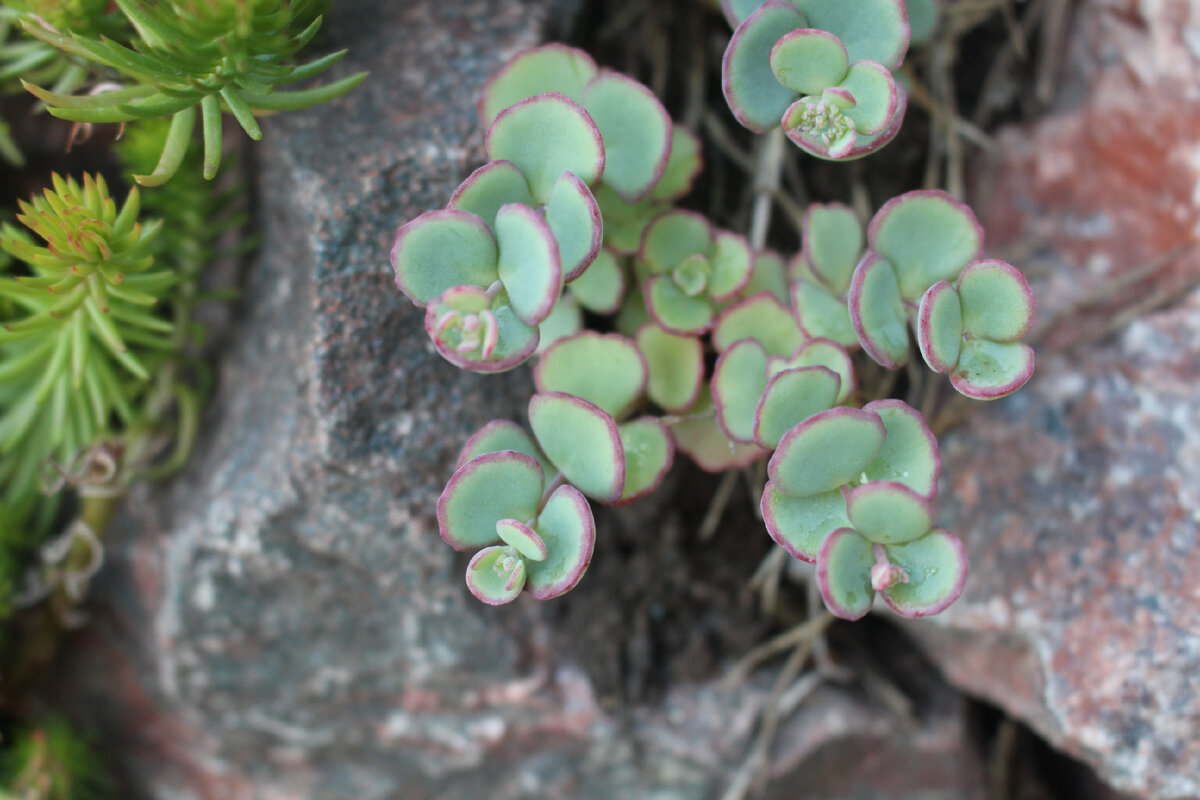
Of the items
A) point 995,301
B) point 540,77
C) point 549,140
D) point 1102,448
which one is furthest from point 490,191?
point 1102,448

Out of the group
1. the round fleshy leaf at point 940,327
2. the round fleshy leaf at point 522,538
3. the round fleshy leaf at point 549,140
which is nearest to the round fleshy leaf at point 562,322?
the round fleshy leaf at point 549,140

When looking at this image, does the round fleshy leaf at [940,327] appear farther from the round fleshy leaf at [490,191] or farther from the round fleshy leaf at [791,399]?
the round fleshy leaf at [490,191]

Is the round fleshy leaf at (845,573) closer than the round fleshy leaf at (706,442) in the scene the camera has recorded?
Yes

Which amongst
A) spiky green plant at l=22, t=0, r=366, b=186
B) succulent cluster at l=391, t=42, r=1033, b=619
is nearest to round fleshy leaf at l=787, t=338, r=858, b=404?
succulent cluster at l=391, t=42, r=1033, b=619

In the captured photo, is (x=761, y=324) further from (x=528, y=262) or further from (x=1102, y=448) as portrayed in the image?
(x=1102, y=448)

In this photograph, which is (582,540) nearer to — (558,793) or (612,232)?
(612,232)

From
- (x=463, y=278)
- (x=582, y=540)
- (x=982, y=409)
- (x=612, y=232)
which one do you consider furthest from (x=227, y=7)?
(x=982, y=409)
